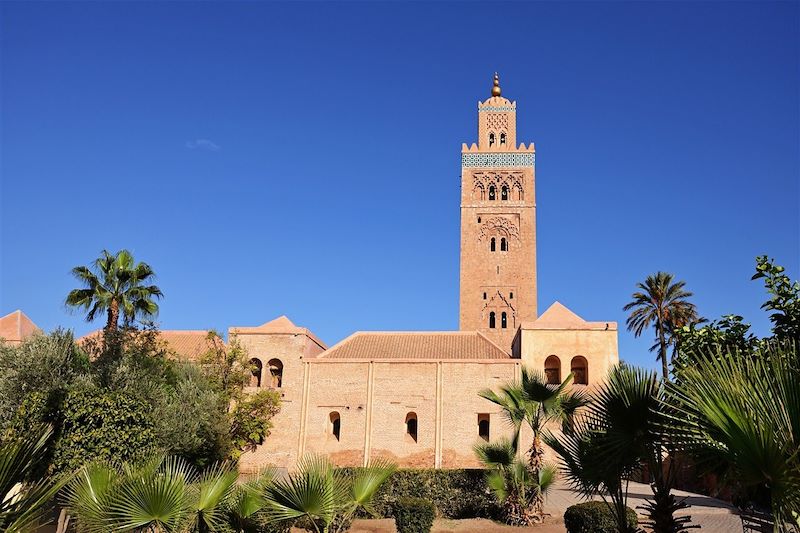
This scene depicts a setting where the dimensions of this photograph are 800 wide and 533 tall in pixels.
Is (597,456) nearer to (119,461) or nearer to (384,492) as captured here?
(119,461)

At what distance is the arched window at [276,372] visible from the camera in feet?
88.1

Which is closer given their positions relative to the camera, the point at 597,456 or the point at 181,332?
the point at 597,456

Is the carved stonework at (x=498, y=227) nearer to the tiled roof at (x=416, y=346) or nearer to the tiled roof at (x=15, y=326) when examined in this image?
the tiled roof at (x=416, y=346)

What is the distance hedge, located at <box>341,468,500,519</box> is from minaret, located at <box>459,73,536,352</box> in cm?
1620

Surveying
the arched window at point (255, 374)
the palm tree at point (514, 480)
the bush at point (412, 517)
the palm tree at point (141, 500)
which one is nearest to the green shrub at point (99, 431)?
the palm tree at point (141, 500)

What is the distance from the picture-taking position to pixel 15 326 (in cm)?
2684

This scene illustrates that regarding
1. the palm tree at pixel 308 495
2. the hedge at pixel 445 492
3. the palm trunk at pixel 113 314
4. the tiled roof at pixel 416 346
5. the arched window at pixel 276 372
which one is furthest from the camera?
the arched window at pixel 276 372

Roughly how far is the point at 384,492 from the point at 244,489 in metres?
10.1

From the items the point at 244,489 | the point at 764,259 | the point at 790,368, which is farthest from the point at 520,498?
the point at 790,368

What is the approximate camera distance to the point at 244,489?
9.91 metres

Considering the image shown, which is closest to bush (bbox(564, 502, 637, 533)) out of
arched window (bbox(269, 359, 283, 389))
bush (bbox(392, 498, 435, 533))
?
Answer: bush (bbox(392, 498, 435, 533))

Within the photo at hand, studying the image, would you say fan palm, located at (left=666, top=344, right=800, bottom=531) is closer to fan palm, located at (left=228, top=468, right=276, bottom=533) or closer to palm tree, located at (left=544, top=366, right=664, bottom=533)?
palm tree, located at (left=544, top=366, right=664, bottom=533)

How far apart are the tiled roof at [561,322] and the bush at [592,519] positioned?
43.9 ft

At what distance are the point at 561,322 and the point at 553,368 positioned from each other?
213 centimetres
